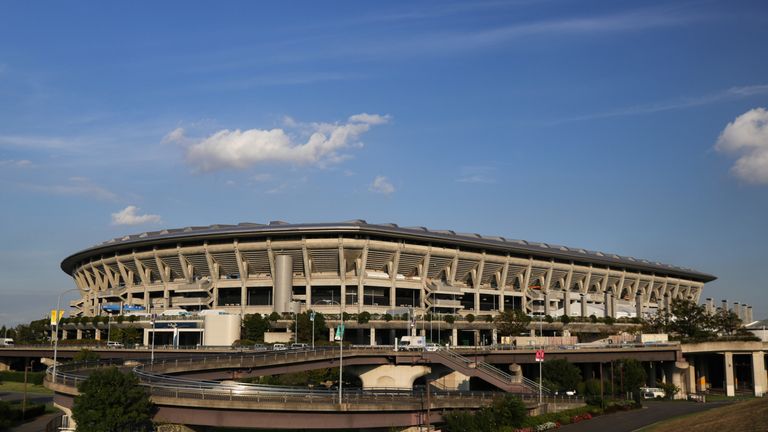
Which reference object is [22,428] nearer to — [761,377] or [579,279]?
[761,377]

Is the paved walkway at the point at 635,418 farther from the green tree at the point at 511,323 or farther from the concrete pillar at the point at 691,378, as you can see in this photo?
the green tree at the point at 511,323

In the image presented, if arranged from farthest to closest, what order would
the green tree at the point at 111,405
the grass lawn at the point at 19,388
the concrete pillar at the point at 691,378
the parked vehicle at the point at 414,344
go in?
the parked vehicle at the point at 414,344
the grass lawn at the point at 19,388
the concrete pillar at the point at 691,378
the green tree at the point at 111,405

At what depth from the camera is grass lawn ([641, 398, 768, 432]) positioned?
132 feet

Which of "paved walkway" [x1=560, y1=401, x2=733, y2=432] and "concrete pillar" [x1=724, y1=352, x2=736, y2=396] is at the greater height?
"concrete pillar" [x1=724, y1=352, x2=736, y2=396]

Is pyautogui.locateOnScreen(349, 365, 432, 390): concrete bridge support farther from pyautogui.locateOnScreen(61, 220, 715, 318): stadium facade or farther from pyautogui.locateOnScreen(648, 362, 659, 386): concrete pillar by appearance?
pyautogui.locateOnScreen(61, 220, 715, 318): stadium facade

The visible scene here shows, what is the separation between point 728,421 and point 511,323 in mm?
98310

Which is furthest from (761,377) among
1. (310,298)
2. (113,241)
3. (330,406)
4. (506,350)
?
(113,241)

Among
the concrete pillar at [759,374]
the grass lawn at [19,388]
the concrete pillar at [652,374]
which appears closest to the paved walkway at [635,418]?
the concrete pillar at [759,374]

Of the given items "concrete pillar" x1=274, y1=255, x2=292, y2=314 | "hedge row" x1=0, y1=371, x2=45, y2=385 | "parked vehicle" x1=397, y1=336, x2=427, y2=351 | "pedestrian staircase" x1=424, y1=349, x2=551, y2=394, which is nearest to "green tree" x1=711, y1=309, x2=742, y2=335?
"parked vehicle" x1=397, y1=336, x2=427, y2=351

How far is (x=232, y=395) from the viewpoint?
4906 cm

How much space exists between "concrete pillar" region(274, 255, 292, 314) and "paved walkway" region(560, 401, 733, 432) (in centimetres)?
8716

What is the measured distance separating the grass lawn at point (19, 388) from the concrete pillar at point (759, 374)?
82513 mm

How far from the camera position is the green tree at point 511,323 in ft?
461

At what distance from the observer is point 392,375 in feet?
309
